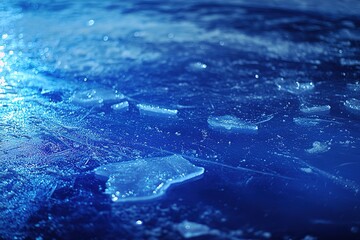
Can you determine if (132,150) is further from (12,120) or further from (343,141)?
(343,141)

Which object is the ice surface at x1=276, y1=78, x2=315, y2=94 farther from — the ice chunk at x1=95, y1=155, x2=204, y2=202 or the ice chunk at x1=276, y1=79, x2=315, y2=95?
the ice chunk at x1=95, y1=155, x2=204, y2=202

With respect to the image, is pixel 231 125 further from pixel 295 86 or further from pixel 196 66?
pixel 196 66

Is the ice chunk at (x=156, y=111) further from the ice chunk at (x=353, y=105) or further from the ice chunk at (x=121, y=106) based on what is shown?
the ice chunk at (x=353, y=105)

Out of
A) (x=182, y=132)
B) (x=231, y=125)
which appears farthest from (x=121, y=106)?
(x=231, y=125)

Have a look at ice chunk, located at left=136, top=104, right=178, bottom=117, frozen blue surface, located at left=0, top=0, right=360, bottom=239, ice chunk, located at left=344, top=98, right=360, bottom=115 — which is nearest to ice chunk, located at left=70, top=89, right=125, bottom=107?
frozen blue surface, located at left=0, top=0, right=360, bottom=239

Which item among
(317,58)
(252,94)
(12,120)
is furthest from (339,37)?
(12,120)
